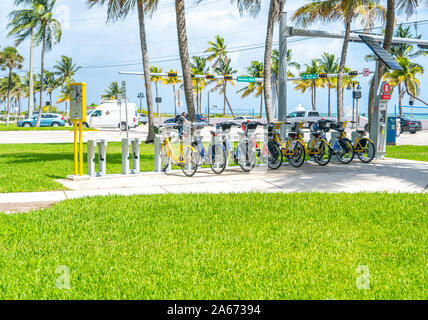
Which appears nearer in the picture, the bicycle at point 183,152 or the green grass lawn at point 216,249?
the green grass lawn at point 216,249

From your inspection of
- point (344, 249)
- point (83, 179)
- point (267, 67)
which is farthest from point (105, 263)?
point (267, 67)

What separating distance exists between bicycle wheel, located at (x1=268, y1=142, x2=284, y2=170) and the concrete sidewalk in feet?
0.61

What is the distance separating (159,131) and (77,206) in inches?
163

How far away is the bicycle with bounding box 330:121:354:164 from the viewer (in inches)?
510

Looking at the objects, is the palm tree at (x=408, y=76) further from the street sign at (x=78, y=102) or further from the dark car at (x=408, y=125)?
the street sign at (x=78, y=102)

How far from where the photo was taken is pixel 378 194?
8617 millimetres

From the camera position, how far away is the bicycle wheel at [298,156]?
41.5 ft

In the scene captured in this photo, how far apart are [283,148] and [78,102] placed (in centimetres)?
514

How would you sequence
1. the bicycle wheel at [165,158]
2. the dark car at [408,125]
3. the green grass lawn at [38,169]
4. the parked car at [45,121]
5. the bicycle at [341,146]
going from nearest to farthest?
the green grass lawn at [38,169]
the bicycle wheel at [165,158]
the bicycle at [341,146]
the dark car at [408,125]
the parked car at [45,121]

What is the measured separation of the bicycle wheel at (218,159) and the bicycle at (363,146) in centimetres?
377

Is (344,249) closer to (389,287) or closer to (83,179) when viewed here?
(389,287)

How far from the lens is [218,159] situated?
11547 mm

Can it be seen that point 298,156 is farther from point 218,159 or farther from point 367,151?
point 218,159

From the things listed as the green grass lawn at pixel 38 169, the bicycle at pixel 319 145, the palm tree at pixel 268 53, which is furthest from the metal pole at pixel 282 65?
the green grass lawn at pixel 38 169
